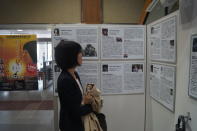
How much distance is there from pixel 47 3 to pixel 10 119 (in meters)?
2.24

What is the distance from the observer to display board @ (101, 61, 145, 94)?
2.65 m

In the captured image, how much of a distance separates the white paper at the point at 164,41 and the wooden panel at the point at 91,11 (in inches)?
43.1

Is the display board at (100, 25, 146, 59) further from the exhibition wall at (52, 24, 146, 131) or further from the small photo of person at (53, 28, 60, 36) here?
the small photo of person at (53, 28, 60, 36)

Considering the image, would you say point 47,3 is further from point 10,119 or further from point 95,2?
point 10,119

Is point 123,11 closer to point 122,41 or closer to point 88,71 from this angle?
point 122,41

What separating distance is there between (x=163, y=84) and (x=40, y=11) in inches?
91.8

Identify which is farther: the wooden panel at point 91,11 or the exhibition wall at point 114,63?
the wooden panel at point 91,11

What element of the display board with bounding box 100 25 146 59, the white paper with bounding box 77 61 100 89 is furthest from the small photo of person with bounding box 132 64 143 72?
the white paper with bounding box 77 61 100 89

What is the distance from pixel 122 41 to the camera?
264cm

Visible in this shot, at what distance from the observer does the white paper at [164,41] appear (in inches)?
73.8

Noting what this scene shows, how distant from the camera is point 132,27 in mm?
2637


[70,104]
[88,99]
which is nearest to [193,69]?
[88,99]

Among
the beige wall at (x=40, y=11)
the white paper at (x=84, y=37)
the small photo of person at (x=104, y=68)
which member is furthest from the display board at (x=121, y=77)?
the beige wall at (x=40, y=11)

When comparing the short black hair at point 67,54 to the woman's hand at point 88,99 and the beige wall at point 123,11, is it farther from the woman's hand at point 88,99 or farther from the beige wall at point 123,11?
the beige wall at point 123,11
